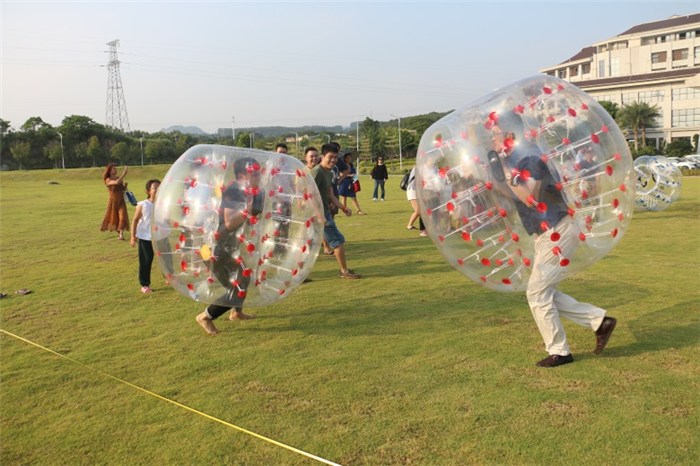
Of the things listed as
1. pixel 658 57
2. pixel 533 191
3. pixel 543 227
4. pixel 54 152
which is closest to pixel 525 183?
pixel 533 191

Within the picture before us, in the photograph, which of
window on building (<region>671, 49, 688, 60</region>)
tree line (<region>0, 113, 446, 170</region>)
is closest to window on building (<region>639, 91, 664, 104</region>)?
window on building (<region>671, 49, 688, 60</region>)

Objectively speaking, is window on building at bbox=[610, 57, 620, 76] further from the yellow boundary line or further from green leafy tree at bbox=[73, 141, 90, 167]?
the yellow boundary line

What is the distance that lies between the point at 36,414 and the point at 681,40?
92.6 metres

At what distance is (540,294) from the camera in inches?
207

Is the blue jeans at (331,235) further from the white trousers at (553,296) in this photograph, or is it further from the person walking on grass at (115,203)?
the person walking on grass at (115,203)

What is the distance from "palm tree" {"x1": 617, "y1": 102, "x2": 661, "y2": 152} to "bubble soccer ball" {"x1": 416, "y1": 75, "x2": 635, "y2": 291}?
75259 millimetres

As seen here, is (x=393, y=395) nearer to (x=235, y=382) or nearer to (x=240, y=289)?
(x=235, y=382)

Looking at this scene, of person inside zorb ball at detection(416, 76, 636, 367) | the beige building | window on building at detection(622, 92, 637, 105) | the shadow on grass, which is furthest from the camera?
window on building at detection(622, 92, 637, 105)

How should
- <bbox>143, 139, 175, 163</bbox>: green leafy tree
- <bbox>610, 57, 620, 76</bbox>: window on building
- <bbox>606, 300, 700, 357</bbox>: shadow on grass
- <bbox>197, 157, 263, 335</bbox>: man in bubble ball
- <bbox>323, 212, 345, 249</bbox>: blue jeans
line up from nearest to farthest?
1. <bbox>606, 300, 700, 357</bbox>: shadow on grass
2. <bbox>197, 157, 263, 335</bbox>: man in bubble ball
3. <bbox>323, 212, 345, 249</bbox>: blue jeans
4. <bbox>143, 139, 175, 163</bbox>: green leafy tree
5. <bbox>610, 57, 620, 76</bbox>: window on building

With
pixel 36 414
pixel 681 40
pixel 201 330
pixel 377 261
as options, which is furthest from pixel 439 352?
pixel 681 40

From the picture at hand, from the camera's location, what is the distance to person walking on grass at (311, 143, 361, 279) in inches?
340

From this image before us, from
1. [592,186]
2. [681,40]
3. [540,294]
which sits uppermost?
[681,40]

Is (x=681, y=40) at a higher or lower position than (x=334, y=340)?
higher

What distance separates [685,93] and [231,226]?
3255 inches
